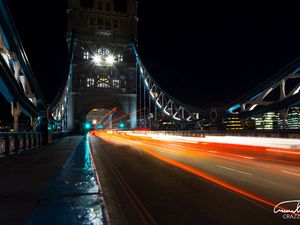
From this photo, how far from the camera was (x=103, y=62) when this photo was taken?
106312 millimetres

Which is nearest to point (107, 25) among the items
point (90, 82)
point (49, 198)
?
point (90, 82)

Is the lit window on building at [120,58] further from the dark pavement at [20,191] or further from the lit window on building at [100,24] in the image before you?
the dark pavement at [20,191]

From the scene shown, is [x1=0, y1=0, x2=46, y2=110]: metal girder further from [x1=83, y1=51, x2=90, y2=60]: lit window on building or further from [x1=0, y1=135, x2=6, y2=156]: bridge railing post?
[x1=83, y1=51, x2=90, y2=60]: lit window on building

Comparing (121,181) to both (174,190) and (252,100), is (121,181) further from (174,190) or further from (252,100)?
(252,100)

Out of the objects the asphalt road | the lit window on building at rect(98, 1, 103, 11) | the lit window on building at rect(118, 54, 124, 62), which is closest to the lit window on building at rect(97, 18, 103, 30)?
the lit window on building at rect(98, 1, 103, 11)

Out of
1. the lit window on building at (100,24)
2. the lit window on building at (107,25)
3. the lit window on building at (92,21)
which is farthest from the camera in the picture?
the lit window on building at (107,25)

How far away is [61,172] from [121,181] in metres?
2.68

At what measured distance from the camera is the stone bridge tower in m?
102

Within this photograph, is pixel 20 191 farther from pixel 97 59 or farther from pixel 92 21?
pixel 92 21

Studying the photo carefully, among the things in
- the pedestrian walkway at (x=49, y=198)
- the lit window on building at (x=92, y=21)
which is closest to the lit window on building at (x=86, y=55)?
the lit window on building at (x=92, y=21)

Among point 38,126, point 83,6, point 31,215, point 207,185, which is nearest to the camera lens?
point 31,215

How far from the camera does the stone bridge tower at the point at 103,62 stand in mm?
102188

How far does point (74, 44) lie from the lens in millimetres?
103500

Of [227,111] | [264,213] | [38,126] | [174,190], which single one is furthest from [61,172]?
[227,111]
